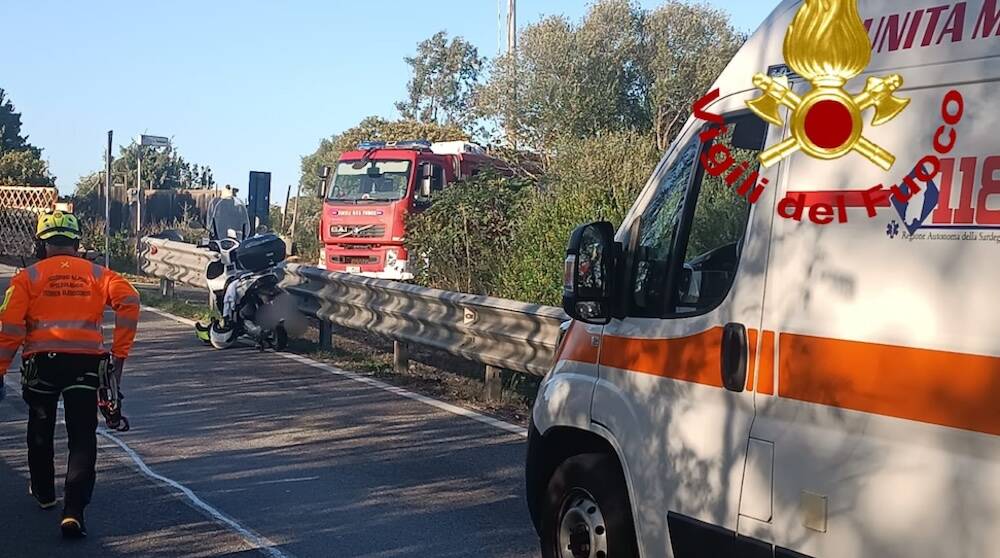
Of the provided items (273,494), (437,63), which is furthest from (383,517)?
(437,63)

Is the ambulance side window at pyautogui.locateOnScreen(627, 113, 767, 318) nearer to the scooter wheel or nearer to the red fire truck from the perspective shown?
the scooter wheel

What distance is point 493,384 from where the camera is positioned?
33.5 feet

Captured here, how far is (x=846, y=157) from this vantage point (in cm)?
368

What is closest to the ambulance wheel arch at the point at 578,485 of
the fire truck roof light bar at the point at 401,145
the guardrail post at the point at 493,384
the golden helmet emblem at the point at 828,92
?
the golden helmet emblem at the point at 828,92

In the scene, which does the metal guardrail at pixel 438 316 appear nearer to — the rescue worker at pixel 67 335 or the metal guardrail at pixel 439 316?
the metal guardrail at pixel 439 316

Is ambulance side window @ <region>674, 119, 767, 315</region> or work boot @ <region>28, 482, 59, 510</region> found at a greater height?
ambulance side window @ <region>674, 119, 767, 315</region>

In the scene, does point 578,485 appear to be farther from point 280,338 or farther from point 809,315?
point 280,338

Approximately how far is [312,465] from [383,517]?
142 centimetres

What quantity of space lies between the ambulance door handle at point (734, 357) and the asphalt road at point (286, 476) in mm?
Result: 2319

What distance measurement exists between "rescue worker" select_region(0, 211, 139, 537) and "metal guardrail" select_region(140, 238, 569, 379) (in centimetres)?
357

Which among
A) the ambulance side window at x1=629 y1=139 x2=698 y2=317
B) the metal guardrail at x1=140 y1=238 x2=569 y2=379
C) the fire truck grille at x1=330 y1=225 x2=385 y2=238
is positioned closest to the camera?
the ambulance side window at x1=629 y1=139 x2=698 y2=317

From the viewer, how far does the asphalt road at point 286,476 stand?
6129 millimetres

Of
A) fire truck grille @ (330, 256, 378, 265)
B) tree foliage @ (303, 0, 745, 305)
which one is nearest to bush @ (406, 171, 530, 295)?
tree foliage @ (303, 0, 745, 305)

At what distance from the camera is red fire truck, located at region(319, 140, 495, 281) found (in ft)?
63.5
